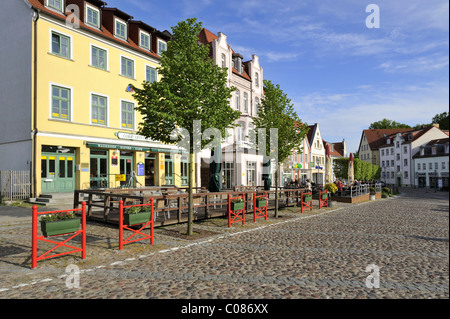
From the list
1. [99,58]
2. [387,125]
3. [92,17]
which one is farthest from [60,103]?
[387,125]

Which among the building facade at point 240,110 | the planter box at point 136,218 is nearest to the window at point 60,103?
the building facade at point 240,110

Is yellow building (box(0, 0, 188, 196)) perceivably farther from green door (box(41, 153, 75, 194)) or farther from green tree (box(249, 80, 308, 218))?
green tree (box(249, 80, 308, 218))

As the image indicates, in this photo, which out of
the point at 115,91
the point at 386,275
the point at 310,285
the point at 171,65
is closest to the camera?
the point at 310,285

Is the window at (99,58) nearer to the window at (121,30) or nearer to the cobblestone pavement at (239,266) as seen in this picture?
the window at (121,30)

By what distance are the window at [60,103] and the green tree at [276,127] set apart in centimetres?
1239

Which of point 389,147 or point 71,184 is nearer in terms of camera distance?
point 71,184

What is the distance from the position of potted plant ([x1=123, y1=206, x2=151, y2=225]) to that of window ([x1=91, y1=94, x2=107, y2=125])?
48.1 feet

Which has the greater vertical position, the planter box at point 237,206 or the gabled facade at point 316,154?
the gabled facade at point 316,154

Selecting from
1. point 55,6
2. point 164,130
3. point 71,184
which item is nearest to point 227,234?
point 164,130

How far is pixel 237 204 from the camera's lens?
12281 mm

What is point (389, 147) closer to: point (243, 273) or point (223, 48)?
point (223, 48)

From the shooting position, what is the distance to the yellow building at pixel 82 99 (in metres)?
18.3
